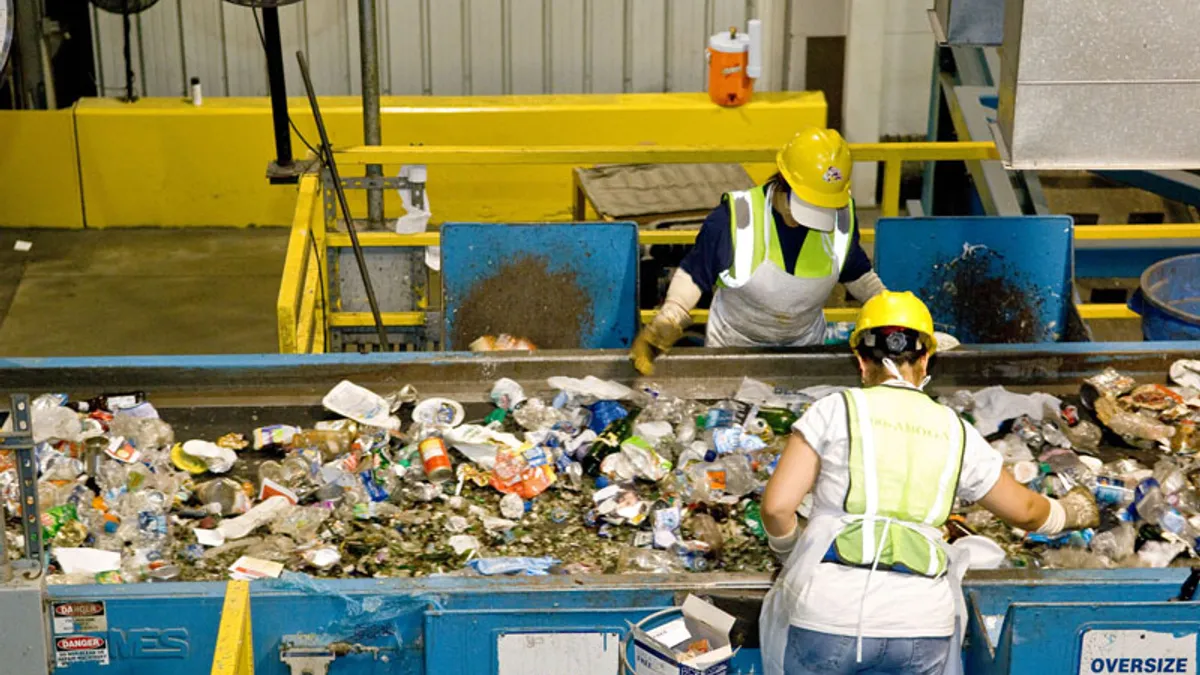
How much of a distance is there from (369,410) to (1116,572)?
237cm

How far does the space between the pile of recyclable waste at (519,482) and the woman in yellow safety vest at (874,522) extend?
676mm

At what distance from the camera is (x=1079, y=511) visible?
463 cm

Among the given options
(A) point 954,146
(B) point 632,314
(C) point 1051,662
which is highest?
(A) point 954,146

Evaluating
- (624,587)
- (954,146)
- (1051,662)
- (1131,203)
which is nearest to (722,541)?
(624,587)

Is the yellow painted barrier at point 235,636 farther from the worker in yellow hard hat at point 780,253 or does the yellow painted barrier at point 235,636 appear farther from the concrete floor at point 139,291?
the concrete floor at point 139,291

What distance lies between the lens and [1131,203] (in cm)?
861

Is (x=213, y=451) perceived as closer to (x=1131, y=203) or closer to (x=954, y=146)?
(x=954, y=146)

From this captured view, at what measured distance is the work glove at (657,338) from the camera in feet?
17.1

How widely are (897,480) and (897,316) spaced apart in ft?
1.44

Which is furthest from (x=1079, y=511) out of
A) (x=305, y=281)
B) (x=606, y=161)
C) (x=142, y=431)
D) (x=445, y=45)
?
(x=445, y=45)

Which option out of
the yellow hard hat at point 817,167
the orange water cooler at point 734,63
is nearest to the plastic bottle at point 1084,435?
the yellow hard hat at point 817,167

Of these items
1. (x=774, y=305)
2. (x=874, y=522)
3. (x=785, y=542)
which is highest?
(x=774, y=305)

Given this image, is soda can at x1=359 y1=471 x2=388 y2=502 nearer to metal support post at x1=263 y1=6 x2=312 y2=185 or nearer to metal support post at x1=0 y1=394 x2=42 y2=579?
metal support post at x1=0 y1=394 x2=42 y2=579

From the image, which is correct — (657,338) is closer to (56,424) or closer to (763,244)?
(763,244)
